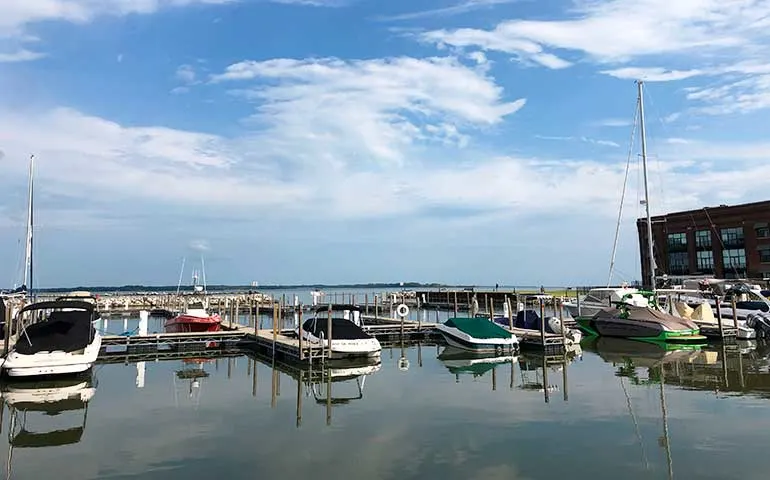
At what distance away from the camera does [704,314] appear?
3556cm

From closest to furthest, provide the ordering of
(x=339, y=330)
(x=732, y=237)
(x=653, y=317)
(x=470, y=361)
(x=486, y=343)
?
(x=339, y=330), (x=470, y=361), (x=486, y=343), (x=653, y=317), (x=732, y=237)

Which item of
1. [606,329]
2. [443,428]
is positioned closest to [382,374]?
[443,428]

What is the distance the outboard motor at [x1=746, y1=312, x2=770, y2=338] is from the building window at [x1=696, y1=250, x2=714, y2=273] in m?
41.9

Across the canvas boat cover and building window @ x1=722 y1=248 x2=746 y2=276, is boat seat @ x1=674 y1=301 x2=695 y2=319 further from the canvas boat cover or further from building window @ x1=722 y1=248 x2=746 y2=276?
building window @ x1=722 y1=248 x2=746 y2=276

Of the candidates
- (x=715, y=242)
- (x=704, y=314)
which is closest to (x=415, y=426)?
(x=704, y=314)

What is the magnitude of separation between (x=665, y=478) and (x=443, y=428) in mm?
5159

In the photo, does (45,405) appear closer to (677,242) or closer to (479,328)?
(479,328)

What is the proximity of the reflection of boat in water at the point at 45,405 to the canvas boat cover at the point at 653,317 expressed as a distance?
1051 inches

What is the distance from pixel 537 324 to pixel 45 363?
23711 mm

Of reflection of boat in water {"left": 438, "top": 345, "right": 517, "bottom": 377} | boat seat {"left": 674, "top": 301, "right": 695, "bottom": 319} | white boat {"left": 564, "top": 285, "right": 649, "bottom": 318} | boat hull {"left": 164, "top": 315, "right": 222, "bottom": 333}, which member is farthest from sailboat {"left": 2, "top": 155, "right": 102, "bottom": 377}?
boat seat {"left": 674, "top": 301, "right": 695, "bottom": 319}

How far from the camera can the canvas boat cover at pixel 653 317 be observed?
31.1 metres

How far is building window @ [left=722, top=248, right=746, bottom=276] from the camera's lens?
2709 inches

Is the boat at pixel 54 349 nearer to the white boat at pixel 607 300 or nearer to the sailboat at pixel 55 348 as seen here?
the sailboat at pixel 55 348

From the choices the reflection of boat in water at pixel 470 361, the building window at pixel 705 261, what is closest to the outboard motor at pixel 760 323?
the reflection of boat in water at pixel 470 361
